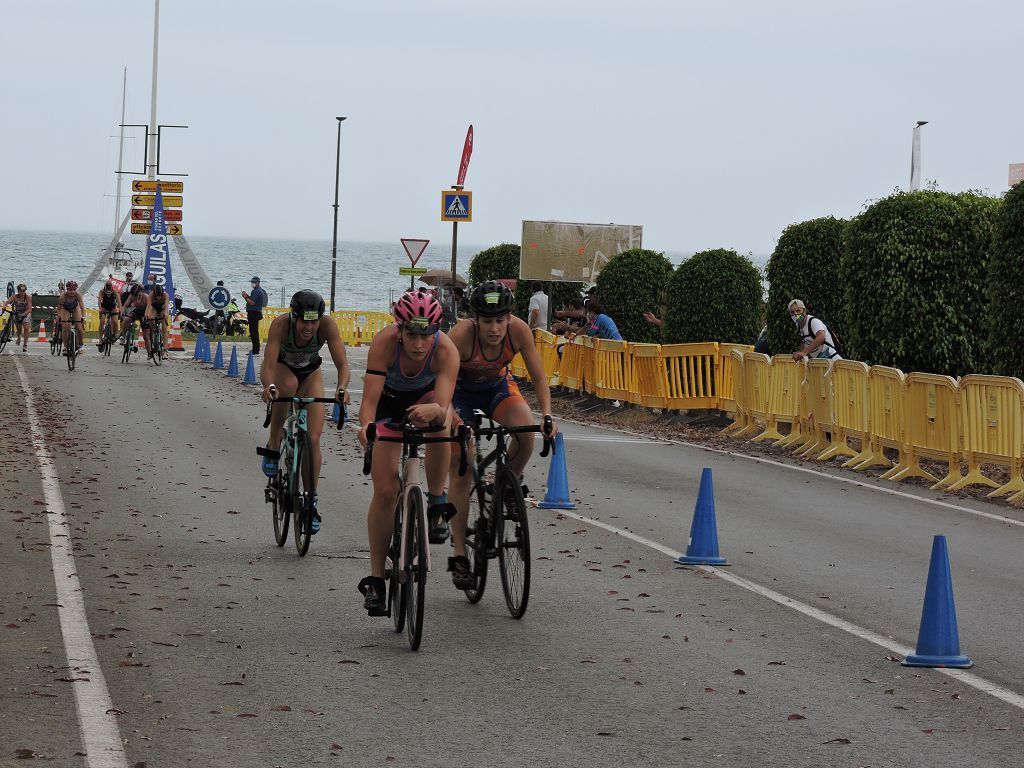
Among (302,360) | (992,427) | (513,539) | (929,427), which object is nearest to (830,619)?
(513,539)

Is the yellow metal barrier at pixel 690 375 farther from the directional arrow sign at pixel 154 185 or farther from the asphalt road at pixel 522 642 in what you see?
the directional arrow sign at pixel 154 185

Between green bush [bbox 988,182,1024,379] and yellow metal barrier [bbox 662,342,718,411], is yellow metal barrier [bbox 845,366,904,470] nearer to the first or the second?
green bush [bbox 988,182,1024,379]

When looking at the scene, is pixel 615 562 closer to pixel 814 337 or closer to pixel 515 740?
pixel 515 740

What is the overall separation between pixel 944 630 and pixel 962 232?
13545 mm

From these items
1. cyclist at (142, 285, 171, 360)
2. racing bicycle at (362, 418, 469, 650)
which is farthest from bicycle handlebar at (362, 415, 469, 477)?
cyclist at (142, 285, 171, 360)

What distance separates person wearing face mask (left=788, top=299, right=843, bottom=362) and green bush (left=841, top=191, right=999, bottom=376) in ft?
2.62

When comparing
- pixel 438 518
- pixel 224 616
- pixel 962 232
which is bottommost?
pixel 224 616

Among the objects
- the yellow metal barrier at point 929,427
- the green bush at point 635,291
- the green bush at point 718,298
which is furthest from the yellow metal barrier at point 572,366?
the yellow metal barrier at point 929,427

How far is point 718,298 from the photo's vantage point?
28.0 metres

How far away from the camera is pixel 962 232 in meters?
20.5

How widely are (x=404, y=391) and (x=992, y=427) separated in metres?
8.89

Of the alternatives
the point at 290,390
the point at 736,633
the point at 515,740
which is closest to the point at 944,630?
the point at 736,633

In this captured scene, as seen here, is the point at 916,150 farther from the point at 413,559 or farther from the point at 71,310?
the point at 413,559

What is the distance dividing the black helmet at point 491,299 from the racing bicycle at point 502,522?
0.65 metres
